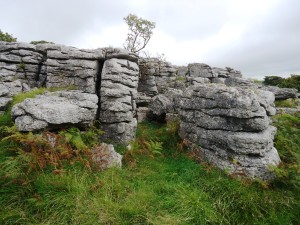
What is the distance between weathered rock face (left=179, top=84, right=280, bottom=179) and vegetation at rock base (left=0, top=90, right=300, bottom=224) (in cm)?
59

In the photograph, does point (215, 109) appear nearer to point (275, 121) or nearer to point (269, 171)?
point (269, 171)

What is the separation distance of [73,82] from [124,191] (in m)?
8.09

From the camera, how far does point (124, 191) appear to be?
651cm

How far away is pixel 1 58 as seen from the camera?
13492mm

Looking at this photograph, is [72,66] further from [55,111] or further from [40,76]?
[55,111]

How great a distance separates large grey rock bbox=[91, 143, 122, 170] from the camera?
7434 mm

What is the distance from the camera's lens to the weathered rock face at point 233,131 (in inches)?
308

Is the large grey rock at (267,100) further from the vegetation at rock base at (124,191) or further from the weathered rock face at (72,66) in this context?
the weathered rock face at (72,66)

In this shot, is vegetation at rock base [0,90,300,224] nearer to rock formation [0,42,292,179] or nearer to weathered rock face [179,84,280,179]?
weathered rock face [179,84,280,179]

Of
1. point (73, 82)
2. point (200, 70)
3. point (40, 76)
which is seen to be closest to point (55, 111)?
point (73, 82)

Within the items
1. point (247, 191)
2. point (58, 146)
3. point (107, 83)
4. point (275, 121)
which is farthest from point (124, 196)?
point (275, 121)

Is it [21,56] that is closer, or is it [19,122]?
[19,122]

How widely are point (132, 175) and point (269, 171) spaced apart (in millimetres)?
4967

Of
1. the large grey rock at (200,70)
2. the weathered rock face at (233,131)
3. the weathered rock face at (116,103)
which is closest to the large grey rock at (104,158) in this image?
the weathered rock face at (116,103)
